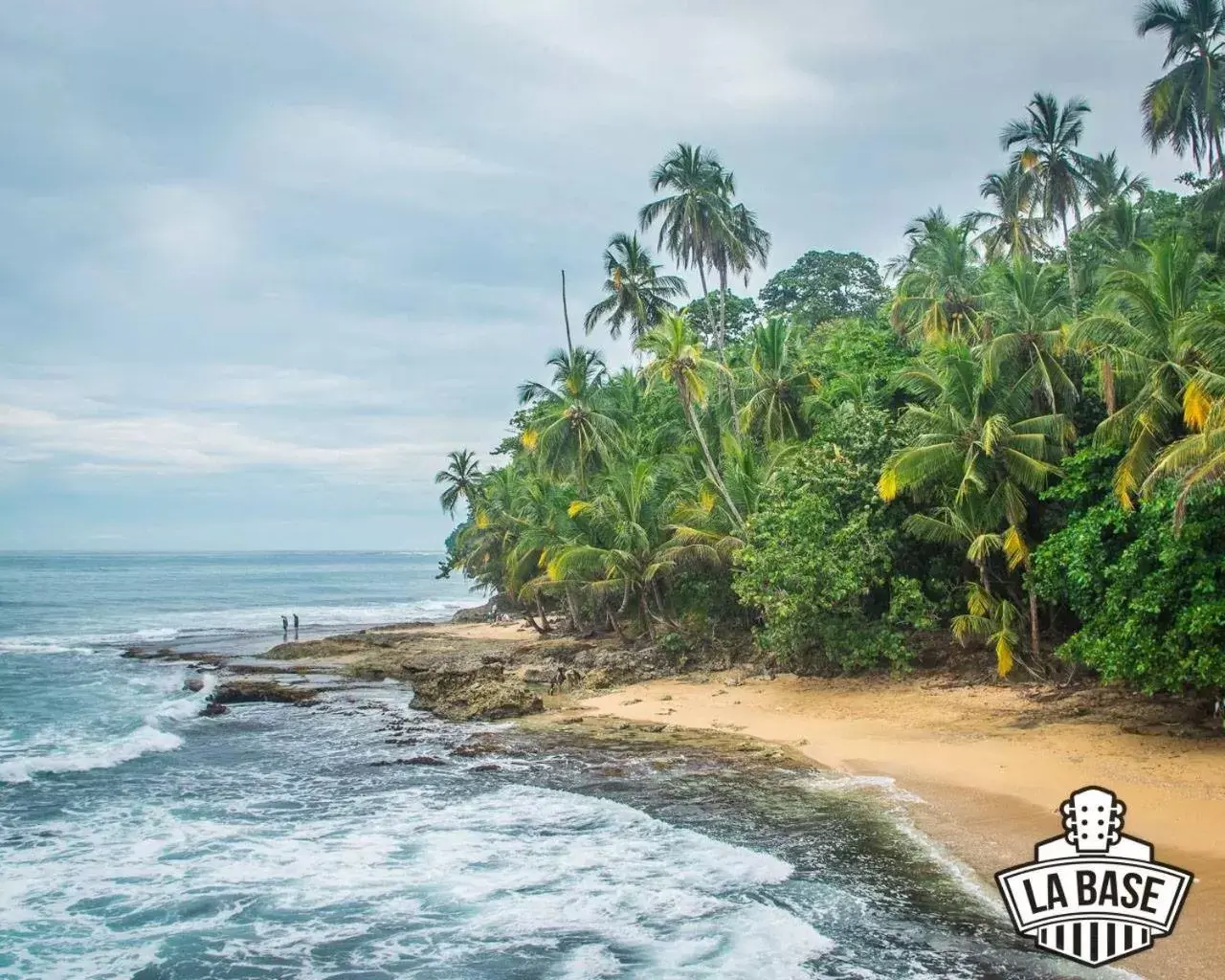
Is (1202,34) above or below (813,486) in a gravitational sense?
above

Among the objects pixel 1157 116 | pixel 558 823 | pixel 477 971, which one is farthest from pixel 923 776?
pixel 1157 116

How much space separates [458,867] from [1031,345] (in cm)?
1574

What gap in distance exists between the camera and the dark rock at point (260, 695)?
88.3 ft

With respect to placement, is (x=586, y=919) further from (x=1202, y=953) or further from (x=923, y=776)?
(x=923, y=776)

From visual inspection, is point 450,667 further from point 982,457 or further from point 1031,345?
point 1031,345

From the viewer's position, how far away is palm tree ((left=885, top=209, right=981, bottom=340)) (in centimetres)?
2962

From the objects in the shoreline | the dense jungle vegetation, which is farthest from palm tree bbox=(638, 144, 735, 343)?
the shoreline

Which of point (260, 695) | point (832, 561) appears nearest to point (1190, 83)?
point (832, 561)

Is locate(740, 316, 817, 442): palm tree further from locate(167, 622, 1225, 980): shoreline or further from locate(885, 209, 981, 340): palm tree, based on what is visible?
locate(167, 622, 1225, 980): shoreline

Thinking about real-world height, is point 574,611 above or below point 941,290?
below

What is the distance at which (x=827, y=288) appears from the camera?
2256 inches

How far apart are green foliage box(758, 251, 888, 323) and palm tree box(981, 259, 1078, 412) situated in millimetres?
34857

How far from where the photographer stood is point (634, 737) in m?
19.0

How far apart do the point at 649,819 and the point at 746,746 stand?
457 cm
